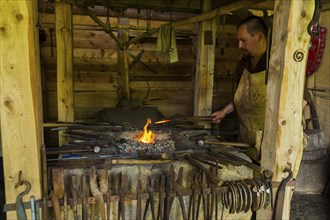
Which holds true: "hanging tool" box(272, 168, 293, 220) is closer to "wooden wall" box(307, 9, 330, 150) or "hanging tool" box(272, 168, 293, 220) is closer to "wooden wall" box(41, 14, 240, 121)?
"wooden wall" box(307, 9, 330, 150)

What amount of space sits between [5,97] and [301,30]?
6.25 feet

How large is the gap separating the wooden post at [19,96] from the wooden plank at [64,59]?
1.94 m

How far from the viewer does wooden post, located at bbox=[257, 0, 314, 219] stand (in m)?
1.89

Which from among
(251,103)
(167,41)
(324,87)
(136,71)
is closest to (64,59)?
(167,41)

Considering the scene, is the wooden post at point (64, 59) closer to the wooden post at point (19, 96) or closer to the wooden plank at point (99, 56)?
the wooden post at point (19, 96)

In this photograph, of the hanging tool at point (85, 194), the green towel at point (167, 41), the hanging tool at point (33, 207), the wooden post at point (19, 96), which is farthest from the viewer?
the green towel at point (167, 41)

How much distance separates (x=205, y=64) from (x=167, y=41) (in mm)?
652

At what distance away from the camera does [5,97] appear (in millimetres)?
1673

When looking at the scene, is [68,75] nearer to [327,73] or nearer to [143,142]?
[143,142]

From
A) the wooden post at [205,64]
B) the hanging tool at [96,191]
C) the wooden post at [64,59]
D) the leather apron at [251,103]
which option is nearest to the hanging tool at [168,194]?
the hanging tool at [96,191]

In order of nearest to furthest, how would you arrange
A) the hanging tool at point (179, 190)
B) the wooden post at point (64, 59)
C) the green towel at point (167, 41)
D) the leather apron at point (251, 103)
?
the hanging tool at point (179, 190) < the leather apron at point (251, 103) < the wooden post at point (64, 59) < the green towel at point (167, 41)

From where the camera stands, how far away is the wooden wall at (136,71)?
5652 mm

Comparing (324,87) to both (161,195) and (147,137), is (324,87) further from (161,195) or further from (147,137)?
(161,195)

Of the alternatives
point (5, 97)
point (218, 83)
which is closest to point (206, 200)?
point (5, 97)
